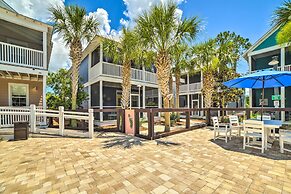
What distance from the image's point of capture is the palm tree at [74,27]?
916cm

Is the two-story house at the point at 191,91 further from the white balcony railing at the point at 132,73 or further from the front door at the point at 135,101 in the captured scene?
the front door at the point at 135,101

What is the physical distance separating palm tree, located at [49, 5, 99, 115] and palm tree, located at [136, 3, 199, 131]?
13.6ft

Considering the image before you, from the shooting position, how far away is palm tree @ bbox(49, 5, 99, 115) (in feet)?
30.0

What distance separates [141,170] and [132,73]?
10903 mm

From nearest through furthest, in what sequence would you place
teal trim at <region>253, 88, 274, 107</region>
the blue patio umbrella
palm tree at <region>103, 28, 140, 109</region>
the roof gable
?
the blue patio umbrella, palm tree at <region>103, 28, 140, 109</region>, the roof gable, teal trim at <region>253, 88, 274, 107</region>

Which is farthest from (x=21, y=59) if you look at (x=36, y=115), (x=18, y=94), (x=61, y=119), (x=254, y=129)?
(x=254, y=129)

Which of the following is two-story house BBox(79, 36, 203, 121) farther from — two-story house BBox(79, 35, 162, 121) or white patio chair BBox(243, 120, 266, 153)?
white patio chair BBox(243, 120, 266, 153)

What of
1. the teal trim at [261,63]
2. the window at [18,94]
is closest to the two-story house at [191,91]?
the teal trim at [261,63]

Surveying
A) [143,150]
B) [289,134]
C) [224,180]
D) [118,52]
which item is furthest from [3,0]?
[289,134]

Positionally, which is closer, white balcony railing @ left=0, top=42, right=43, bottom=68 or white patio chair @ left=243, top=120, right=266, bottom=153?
white patio chair @ left=243, top=120, right=266, bottom=153

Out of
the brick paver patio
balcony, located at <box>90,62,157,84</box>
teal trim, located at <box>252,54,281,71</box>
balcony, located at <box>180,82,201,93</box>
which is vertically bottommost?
the brick paver patio

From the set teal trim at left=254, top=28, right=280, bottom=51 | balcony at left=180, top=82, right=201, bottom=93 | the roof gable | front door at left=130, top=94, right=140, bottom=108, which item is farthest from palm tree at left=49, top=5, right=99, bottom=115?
balcony at left=180, top=82, right=201, bottom=93

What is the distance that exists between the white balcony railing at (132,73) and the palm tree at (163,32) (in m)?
4.95

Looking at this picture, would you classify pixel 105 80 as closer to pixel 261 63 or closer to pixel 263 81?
pixel 263 81
